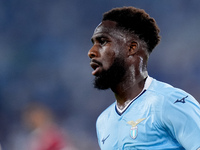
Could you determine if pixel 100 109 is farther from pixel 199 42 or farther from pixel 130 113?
pixel 130 113

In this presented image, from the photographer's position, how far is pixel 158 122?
2.20 metres

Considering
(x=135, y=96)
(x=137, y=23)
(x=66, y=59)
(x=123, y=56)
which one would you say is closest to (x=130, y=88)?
(x=135, y=96)

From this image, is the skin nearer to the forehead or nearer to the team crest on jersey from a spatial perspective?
the forehead

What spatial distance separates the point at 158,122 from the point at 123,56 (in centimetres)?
63

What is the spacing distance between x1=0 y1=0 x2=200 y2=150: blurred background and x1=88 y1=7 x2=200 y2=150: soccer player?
13.9 feet

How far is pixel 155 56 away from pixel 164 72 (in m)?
0.41

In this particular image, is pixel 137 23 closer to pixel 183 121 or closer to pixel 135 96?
pixel 135 96

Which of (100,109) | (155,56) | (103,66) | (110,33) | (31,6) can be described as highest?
(31,6)

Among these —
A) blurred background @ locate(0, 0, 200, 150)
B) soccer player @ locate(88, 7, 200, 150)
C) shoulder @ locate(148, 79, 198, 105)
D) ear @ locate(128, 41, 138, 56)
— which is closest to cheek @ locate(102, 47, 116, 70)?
soccer player @ locate(88, 7, 200, 150)

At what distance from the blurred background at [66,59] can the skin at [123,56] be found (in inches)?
169

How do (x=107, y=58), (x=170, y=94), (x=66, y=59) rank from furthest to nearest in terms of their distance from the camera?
1. (x=66, y=59)
2. (x=107, y=58)
3. (x=170, y=94)

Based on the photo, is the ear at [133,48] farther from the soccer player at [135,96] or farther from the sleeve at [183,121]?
the sleeve at [183,121]

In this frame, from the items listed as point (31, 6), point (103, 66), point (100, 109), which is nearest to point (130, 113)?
point (103, 66)

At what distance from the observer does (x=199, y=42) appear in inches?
288
